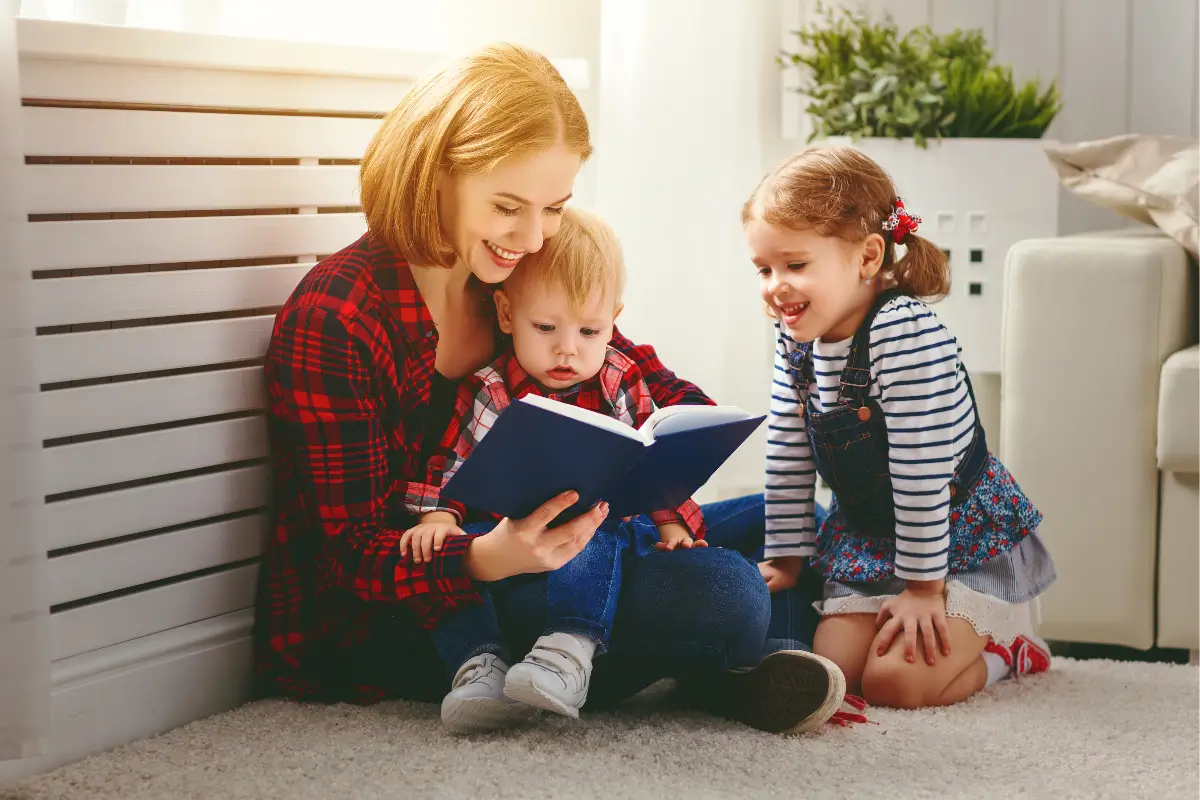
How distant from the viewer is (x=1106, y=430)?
164 cm

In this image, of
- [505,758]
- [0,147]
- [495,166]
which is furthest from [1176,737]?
[0,147]

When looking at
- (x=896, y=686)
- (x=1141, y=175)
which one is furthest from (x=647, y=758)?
(x=1141, y=175)

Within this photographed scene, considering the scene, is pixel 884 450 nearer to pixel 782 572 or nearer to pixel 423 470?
pixel 782 572

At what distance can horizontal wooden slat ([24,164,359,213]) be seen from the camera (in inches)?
44.9

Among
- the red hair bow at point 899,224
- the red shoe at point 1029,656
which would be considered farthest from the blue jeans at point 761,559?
the red hair bow at point 899,224

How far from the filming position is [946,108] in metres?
2.06

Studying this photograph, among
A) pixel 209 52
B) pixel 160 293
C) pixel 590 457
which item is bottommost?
pixel 590 457

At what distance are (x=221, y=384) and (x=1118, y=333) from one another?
111cm

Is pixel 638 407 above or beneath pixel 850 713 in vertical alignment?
above

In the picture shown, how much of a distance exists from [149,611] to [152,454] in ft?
0.52

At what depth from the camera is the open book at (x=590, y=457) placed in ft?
3.37

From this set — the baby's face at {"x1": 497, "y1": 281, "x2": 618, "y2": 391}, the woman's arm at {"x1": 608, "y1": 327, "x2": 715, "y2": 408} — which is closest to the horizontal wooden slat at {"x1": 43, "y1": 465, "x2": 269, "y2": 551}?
the baby's face at {"x1": 497, "y1": 281, "x2": 618, "y2": 391}

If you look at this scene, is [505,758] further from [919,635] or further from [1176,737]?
[1176,737]

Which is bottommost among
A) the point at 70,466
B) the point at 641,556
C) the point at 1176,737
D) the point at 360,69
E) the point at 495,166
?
the point at 1176,737
